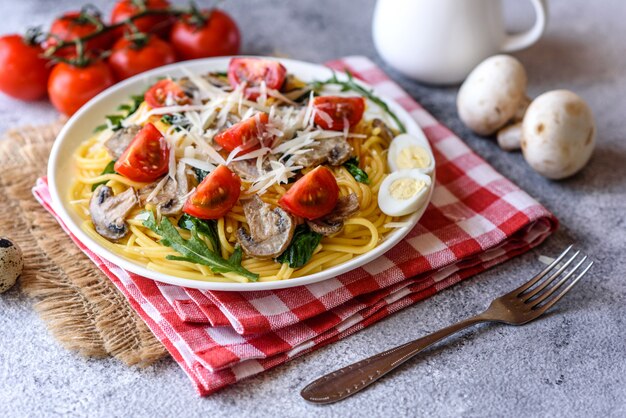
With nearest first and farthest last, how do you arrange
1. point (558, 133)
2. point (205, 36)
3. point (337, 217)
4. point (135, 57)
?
point (337, 217) < point (558, 133) < point (135, 57) < point (205, 36)

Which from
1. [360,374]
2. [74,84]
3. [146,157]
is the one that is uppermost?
[146,157]

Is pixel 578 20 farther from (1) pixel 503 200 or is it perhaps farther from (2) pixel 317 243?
(2) pixel 317 243

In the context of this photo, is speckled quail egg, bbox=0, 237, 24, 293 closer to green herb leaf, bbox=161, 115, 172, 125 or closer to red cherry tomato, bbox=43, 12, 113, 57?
green herb leaf, bbox=161, 115, 172, 125

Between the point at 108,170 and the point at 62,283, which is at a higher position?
the point at 108,170

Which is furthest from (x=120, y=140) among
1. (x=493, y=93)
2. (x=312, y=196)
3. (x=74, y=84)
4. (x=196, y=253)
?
(x=493, y=93)

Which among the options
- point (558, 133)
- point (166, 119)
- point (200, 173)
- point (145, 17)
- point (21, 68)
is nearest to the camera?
point (200, 173)

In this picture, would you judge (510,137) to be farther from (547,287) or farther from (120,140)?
(120,140)

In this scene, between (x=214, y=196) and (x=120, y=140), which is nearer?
(x=214, y=196)

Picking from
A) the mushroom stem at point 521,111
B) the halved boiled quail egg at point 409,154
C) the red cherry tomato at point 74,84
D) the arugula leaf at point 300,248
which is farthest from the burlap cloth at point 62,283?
the mushroom stem at point 521,111
